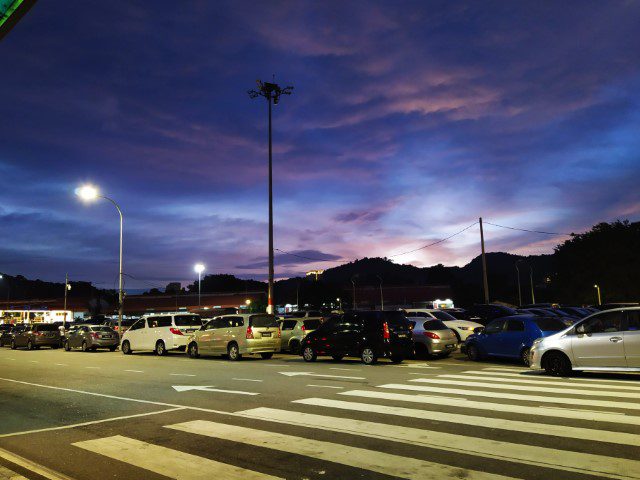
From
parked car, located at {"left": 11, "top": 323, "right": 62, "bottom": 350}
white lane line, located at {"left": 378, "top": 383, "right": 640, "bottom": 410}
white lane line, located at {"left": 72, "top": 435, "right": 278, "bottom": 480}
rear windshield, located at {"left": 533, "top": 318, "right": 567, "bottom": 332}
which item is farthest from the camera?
parked car, located at {"left": 11, "top": 323, "right": 62, "bottom": 350}

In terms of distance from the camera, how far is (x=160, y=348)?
24.4m

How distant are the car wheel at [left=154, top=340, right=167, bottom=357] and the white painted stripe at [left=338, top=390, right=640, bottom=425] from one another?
15939 millimetres

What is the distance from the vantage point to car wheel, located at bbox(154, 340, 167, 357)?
2427 cm

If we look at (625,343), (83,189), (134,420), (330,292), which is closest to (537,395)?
A: (625,343)

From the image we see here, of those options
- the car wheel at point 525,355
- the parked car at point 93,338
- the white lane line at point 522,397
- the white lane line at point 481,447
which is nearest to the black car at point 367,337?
the car wheel at point 525,355

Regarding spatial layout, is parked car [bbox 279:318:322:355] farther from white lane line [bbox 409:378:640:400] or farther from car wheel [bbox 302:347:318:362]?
white lane line [bbox 409:378:640:400]

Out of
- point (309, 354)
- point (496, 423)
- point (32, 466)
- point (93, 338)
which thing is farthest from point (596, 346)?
point (93, 338)

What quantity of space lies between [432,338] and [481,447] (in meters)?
12.1

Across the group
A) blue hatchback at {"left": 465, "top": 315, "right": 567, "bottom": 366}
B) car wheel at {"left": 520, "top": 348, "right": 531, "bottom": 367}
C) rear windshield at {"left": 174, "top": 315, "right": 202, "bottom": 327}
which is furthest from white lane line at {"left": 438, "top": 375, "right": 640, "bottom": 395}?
rear windshield at {"left": 174, "top": 315, "right": 202, "bottom": 327}

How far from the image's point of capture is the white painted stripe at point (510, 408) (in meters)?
7.63

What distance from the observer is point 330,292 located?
355ft

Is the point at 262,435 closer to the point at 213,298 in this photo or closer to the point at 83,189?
the point at 83,189

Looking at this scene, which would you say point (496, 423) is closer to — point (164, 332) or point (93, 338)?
point (164, 332)

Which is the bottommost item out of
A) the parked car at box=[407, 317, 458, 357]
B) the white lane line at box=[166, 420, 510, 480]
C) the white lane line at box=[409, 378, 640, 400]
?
the white lane line at box=[409, 378, 640, 400]
